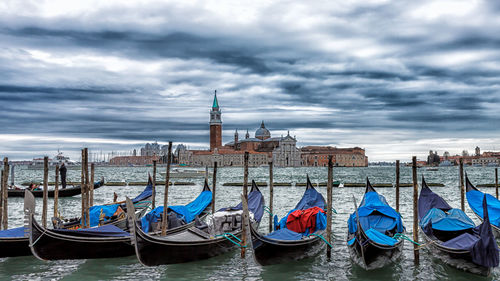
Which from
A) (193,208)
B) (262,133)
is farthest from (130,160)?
(193,208)

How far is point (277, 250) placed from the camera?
22.6 feet

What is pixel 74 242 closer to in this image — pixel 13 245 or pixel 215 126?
pixel 13 245

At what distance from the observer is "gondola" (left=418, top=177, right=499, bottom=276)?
6082 millimetres

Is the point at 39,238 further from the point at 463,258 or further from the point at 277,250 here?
the point at 463,258

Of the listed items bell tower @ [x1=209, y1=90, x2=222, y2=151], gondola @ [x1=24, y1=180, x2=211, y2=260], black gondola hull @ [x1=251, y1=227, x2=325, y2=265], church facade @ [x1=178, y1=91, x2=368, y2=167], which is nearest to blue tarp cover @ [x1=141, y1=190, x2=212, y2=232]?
gondola @ [x1=24, y1=180, x2=211, y2=260]

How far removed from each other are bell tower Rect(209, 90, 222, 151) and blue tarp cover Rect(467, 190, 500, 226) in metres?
88.4

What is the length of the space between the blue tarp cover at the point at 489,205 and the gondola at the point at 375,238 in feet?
7.85

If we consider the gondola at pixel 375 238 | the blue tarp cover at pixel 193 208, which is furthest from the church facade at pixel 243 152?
the gondola at pixel 375 238

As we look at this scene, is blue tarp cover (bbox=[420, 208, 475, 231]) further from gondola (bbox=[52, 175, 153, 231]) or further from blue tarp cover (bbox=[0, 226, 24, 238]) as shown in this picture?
blue tarp cover (bbox=[0, 226, 24, 238])

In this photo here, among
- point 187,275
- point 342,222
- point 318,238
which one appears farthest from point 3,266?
point 342,222

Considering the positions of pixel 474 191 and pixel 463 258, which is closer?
pixel 463 258

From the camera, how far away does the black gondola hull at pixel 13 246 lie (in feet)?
23.6

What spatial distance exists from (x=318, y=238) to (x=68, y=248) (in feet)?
12.7

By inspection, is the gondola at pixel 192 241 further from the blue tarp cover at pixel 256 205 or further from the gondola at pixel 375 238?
the gondola at pixel 375 238
